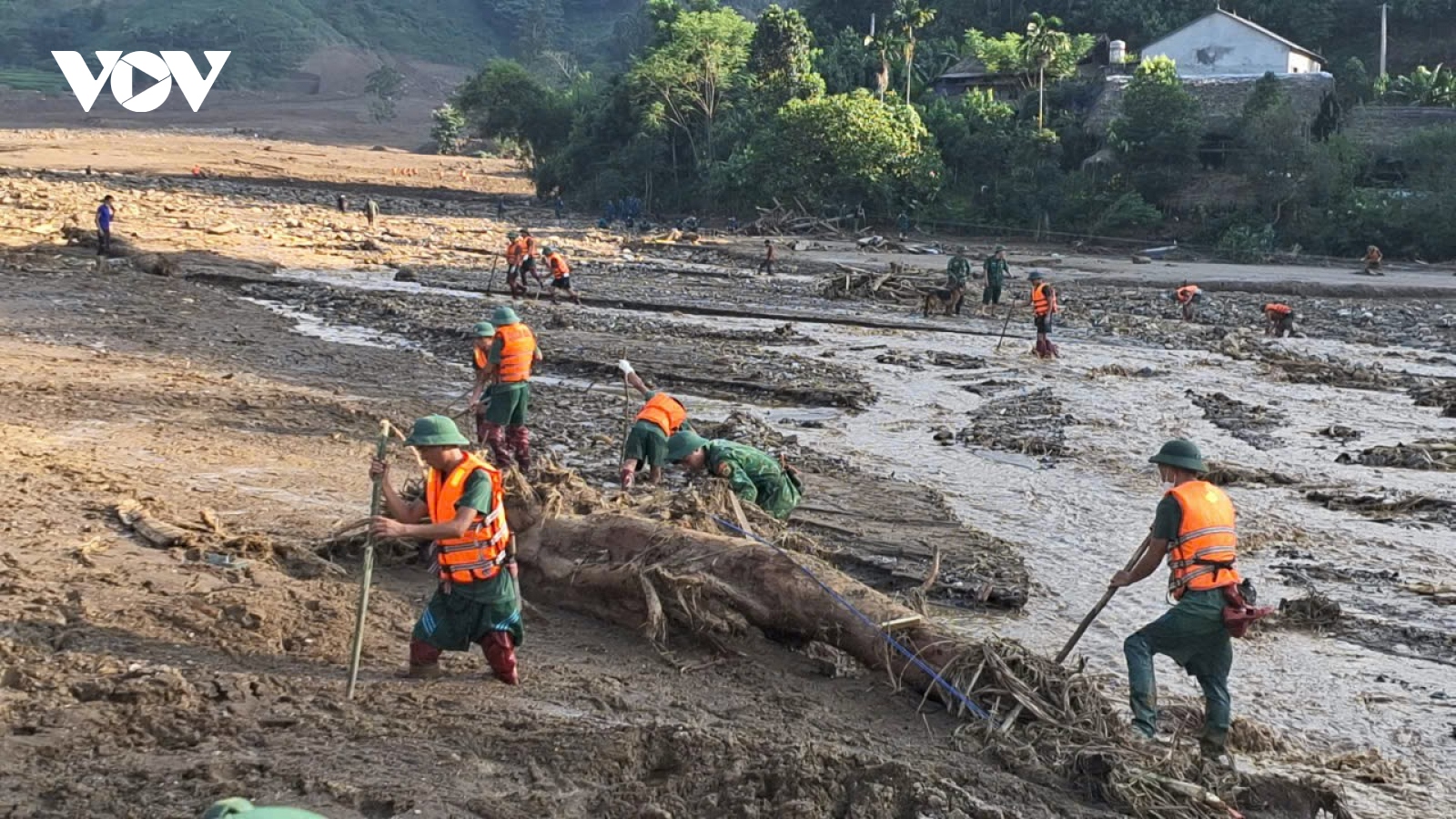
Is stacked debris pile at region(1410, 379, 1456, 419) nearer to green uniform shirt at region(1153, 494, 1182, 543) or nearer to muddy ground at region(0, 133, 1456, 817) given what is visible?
muddy ground at region(0, 133, 1456, 817)

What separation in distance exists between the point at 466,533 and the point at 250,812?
3.60 meters

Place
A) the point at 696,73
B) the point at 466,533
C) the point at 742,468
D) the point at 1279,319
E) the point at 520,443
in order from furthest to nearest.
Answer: the point at 696,73
the point at 1279,319
the point at 520,443
the point at 742,468
the point at 466,533

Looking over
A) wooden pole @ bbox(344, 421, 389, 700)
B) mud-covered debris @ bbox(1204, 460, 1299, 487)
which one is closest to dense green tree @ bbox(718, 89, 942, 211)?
mud-covered debris @ bbox(1204, 460, 1299, 487)

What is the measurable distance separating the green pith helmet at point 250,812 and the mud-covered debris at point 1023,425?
12.4 m

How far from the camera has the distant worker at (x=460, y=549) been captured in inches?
239

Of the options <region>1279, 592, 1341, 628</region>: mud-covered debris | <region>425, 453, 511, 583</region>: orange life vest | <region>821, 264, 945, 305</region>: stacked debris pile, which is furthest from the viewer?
<region>821, 264, 945, 305</region>: stacked debris pile

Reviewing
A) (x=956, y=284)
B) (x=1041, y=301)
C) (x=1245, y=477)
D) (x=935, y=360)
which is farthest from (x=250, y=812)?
(x=956, y=284)

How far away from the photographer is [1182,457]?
6578 mm

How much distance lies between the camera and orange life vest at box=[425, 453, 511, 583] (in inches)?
243

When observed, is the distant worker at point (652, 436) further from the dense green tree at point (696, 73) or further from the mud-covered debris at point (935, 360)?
the dense green tree at point (696, 73)

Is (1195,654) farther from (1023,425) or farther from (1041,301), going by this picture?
(1041,301)

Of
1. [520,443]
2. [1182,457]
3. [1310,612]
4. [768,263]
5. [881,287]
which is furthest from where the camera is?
[768,263]

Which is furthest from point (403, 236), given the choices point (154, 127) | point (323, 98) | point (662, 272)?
point (323, 98)

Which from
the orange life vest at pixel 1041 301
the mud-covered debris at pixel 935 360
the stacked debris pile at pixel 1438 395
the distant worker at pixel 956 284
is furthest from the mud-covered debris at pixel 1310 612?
the distant worker at pixel 956 284
